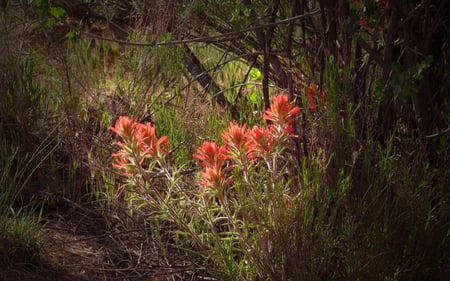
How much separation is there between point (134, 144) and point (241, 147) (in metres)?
0.36

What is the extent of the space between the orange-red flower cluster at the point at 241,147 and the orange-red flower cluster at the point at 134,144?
18cm

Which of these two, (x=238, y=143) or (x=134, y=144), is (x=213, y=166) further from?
(x=134, y=144)

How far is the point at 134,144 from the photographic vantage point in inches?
120

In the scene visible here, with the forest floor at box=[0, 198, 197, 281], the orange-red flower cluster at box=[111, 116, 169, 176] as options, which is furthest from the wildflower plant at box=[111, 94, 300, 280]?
the forest floor at box=[0, 198, 197, 281]

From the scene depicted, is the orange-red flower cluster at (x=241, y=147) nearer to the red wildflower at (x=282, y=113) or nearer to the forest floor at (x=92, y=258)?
the red wildflower at (x=282, y=113)

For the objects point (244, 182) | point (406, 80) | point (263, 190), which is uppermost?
point (406, 80)

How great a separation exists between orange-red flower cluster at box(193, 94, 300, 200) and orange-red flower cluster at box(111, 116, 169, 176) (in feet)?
0.58

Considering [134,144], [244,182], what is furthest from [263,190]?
[134,144]

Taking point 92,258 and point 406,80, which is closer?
point 406,80

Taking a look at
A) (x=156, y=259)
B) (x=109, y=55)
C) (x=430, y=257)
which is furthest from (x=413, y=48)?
(x=109, y=55)

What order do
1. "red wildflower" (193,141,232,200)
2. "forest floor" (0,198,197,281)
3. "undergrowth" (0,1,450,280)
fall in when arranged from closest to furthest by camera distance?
"red wildflower" (193,141,232,200), "undergrowth" (0,1,450,280), "forest floor" (0,198,197,281)

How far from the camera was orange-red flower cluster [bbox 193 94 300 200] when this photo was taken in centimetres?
300

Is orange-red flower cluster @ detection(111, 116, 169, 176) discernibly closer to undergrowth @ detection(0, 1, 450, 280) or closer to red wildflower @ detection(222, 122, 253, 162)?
undergrowth @ detection(0, 1, 450, 280)

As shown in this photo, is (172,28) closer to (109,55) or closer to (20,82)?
(20,82)
